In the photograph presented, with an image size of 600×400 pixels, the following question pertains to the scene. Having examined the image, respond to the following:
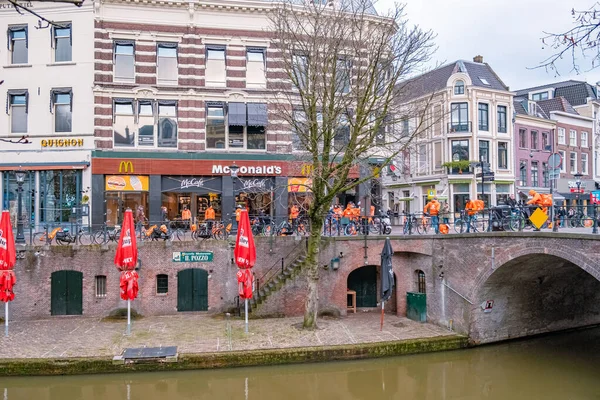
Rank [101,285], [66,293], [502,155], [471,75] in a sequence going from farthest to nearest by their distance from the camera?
1. [502,155]
2. [471,75]
3. [101,285]
4. [66,293]

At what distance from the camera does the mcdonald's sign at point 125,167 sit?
22656 mm

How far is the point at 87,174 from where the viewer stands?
22656 millimetres

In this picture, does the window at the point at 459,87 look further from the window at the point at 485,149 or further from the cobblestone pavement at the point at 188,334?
the cobblestone pavement at the point at 188,334

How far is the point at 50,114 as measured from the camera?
904 inches

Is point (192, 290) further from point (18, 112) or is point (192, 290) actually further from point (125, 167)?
point (18, 112)

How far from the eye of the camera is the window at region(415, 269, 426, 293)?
18.0 meters

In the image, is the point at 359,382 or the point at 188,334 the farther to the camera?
the point at 188,334

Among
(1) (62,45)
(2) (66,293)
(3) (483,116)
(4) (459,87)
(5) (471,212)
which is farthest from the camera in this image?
(3) (483,116)

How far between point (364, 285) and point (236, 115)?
33.8 ft

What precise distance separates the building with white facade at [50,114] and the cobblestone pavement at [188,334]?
7827 millimetres

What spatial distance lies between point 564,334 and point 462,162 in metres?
16.1

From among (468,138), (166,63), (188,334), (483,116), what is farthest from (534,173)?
(188,334)

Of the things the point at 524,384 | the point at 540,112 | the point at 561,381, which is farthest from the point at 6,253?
the point at 540,112

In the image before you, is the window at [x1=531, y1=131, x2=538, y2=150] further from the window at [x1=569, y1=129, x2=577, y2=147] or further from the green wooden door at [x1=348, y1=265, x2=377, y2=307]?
the green wooden door at [x1=348, y1=265, x2=377, y2=307]
